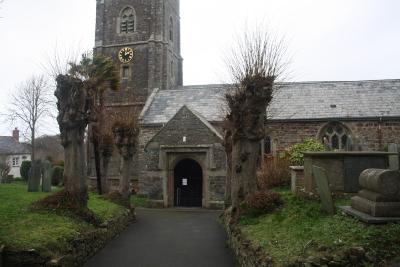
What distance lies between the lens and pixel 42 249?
7.78 metres

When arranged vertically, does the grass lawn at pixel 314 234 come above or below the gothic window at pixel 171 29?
below

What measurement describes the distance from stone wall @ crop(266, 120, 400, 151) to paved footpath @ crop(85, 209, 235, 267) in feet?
31.7

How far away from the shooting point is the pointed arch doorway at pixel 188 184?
2311 centimetres

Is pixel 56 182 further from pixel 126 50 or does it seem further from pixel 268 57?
pixel 268 57

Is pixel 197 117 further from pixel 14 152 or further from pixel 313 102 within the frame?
pixel 14 152

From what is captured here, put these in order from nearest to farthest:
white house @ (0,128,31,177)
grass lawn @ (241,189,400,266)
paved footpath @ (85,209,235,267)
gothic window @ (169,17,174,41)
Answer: grass lawn @ (241,189,400,266) < paved footpath @ (85,209,235,267) < gothic window @ (169,17,174,41) < white house @ (0,128,31,177)

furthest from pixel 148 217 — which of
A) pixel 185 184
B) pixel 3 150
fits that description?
pixel 3 150

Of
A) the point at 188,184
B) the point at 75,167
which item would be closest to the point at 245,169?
the point at 75,167

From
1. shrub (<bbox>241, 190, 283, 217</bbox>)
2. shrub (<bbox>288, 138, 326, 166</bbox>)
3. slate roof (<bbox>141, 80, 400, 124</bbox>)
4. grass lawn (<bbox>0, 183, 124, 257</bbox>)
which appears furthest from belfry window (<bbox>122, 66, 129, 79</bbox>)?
shrub (<bbox>241, 190, 283, 217</bbox>)

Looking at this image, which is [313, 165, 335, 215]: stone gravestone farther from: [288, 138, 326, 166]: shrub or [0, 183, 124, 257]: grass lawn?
[288, 138, 326, 166]: shrub

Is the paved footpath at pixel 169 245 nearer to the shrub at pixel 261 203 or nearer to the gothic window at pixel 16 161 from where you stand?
the shrub at pixel 261 203

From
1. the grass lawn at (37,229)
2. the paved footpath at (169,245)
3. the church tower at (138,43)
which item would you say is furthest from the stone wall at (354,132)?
the grass lawn at (37,229)

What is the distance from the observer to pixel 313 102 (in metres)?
25.3

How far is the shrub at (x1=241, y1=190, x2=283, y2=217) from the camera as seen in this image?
421 inches
